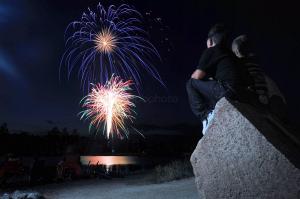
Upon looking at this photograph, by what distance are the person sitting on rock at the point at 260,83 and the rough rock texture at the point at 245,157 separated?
0.79 metres

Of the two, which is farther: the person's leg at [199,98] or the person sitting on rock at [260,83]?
the person sitting on rock at [260,83]

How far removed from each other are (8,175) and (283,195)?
16.0 metres

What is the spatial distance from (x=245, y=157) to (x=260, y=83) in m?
1.55

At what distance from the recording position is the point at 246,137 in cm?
391

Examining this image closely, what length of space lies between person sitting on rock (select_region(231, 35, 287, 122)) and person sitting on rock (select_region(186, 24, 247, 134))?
0.44 metres

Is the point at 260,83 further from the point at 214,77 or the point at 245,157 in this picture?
the point at 245,157

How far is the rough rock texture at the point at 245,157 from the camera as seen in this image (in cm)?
370

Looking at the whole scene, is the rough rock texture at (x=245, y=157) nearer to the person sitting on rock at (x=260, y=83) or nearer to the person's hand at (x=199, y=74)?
the person's hand at (x=199, y=74)

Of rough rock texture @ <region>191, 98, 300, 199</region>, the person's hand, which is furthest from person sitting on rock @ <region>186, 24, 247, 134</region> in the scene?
rough rock texture @ <region>191, 98, 300, 199</region>

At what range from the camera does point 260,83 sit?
511 centimetres

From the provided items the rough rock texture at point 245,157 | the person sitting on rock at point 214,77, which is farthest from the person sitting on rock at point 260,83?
the rough rock texture at point 245,157

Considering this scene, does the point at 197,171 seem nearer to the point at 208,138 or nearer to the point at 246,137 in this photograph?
the point at 208,138

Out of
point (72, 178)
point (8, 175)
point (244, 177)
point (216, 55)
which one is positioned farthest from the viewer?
point (72, 178)

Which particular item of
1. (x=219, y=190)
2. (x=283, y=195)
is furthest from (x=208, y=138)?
(x=283, y=195)
